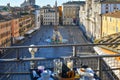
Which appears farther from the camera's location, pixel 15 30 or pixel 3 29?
pixel 15 30

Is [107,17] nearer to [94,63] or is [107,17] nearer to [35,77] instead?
[94,63]

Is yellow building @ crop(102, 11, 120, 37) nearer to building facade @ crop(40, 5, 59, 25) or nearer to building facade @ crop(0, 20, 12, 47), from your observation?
building facade @ crop(0, 20, 12, 47)

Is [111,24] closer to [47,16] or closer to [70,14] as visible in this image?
[47,16]

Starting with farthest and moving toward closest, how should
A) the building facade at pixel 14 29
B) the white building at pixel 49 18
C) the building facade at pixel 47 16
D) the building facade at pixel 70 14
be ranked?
the building facade at pixel 70 14, the building facade at pixel 47 16, the white building at pixel 49 18, the building facade at pixel 14 29

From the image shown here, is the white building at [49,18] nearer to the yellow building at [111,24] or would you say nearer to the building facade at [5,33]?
the building facade at [5,33]

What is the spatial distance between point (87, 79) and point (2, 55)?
61.9 feet

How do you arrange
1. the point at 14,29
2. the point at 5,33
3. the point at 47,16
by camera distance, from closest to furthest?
1. the point at 5,33
2. the point at 14,29
3. the point at 47,16

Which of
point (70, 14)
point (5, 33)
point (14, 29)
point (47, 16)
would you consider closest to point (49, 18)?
point (47, 16)

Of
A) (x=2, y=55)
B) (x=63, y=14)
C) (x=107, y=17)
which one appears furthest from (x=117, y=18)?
(x=63, y=14)

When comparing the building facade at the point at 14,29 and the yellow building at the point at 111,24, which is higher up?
the yellow building at the point at 111,24

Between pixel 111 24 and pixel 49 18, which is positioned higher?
pixel 111 24

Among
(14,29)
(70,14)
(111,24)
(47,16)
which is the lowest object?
(47,16)

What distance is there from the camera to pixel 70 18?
62.7 metres

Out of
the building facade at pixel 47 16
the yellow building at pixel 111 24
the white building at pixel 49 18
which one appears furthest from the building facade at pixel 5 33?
the building facade at pixel 47 16
